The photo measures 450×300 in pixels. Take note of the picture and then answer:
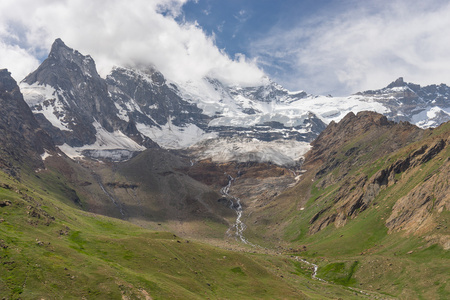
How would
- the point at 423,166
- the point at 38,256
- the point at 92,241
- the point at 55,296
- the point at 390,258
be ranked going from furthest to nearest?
the point at 423,166, the point at 390,258, the point at 92,241, the point at 38,256, the point at 55,296

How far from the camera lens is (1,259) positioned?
5334cm

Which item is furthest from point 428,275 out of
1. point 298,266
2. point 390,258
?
point 298,266

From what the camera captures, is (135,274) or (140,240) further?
(140,240)

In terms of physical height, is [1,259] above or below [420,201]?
below

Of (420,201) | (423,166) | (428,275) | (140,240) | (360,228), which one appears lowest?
(140,240)

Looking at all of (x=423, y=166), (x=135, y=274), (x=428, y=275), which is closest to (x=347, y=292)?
(x=428, y=275)

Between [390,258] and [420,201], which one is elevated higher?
[420,201]

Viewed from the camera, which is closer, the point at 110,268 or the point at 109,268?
the point at 109,268

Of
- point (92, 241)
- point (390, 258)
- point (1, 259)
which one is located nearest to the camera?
point (1, 259)

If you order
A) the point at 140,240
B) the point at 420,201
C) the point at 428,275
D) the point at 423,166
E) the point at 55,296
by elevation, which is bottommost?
the point at 55,296

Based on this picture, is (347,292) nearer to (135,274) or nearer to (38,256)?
(135,274)

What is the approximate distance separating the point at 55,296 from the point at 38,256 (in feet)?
38.9

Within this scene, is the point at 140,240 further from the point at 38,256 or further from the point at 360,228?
the point at 360,228

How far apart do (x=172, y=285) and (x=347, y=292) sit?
6513 cm
